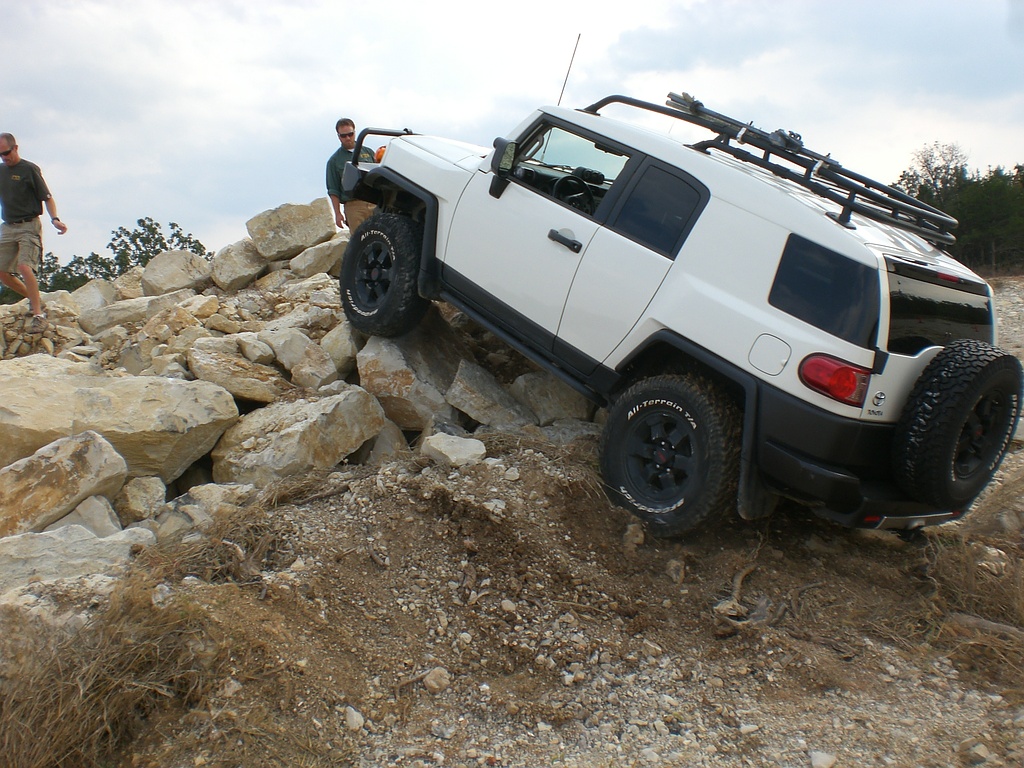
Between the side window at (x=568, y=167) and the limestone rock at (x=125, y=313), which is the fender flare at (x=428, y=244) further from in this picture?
the limestone rock at (x=125, y=313)

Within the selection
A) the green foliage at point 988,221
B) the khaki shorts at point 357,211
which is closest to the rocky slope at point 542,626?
the khaki shorts at point 357,211

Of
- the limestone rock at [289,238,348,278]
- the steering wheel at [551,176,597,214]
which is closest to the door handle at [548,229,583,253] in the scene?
the steering wheel at [551,176,597,214]

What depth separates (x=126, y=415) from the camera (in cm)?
548

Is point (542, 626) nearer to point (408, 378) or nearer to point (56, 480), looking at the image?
point (408, 378)

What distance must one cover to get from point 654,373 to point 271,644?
248 centimetres

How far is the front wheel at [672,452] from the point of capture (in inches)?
166

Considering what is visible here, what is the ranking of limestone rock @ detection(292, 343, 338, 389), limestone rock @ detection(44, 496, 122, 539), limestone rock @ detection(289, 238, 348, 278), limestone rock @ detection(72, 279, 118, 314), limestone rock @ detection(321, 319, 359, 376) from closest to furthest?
limestone rock @ detection(44, 496, 122, 539) → limestone rock @ detection(292, 343, 338, 389) → limestone rock @ detection(321, 319, 359, 376) → limestone rock @ detection(289, 238, 348, 278) → limestone rock @ detection(72, 279, 118, 314)

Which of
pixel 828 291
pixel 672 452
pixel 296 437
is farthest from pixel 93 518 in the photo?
pixel 828 291

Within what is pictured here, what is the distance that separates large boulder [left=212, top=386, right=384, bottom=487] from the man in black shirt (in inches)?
176

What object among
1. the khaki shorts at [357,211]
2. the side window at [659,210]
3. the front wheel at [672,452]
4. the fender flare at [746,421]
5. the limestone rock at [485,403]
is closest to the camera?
the fender flare at [746,421]

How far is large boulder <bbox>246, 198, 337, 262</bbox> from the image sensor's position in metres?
10.6

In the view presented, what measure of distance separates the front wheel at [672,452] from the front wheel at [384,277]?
76.1 inches

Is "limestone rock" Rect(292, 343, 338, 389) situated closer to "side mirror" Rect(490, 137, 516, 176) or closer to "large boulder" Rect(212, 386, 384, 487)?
"large boulder" Rect(212, 386, 384, 487)

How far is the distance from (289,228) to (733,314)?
25.7 feet
